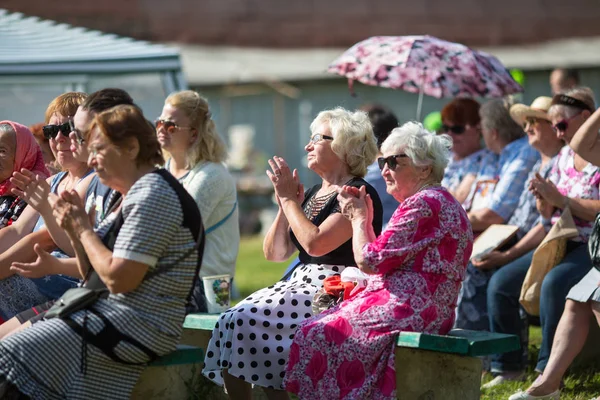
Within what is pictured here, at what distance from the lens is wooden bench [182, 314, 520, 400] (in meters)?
4.29

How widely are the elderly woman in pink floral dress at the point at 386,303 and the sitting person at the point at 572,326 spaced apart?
105 centimetres

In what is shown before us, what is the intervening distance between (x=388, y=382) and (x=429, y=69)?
152 inches

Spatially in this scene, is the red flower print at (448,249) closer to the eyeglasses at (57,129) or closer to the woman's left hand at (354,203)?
the woman's left hand at (354,203)

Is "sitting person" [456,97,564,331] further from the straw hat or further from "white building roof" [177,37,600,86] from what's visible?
"white building roof" [177,37,600,86]

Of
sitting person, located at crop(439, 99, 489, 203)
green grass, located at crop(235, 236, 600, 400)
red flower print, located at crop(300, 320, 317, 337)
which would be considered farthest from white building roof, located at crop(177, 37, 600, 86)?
red flower print, located at crop(300, 320, 317, 337)

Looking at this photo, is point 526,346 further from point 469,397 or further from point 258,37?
point 258,37

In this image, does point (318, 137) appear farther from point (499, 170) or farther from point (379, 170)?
point (499, 170)

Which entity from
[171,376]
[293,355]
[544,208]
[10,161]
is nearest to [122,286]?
[171,376]

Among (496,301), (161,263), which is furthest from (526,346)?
(161,263)

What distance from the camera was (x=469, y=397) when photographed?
4.45 m

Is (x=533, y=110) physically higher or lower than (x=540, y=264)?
higher

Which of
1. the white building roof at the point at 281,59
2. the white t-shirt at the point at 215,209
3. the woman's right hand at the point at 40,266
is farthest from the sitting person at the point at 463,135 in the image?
the white building roof at the point at 281,59

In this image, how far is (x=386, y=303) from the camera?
4.43 metres

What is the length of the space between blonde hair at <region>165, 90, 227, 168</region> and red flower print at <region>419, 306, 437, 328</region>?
1949 mm
